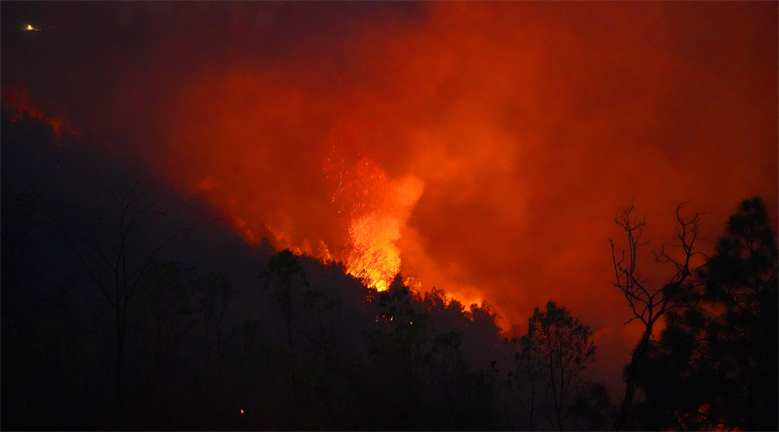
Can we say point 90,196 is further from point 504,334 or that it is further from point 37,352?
point 504,334

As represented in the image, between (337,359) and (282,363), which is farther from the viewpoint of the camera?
(337,359)

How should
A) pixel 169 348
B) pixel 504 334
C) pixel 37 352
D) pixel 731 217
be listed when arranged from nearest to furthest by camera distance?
pixel 731 217 < pixel 37 352 < pixel 169 348 < pixel 504 334

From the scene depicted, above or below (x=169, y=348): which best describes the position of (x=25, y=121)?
above

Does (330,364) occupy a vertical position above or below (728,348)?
below

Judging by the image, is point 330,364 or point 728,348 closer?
point 728,348

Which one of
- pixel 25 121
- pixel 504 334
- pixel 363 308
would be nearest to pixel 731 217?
pixel 363 308

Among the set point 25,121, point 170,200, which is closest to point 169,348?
point 170,200

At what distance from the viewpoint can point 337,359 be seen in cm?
4000

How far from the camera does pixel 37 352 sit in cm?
2091

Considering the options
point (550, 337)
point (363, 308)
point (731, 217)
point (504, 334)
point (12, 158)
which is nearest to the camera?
point (731, 217)

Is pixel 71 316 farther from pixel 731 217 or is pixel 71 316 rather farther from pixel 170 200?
pixel 170 200

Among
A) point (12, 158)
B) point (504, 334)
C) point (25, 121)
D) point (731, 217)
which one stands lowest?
point (504, 334)

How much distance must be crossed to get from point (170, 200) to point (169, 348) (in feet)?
222

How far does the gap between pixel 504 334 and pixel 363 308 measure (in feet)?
131
